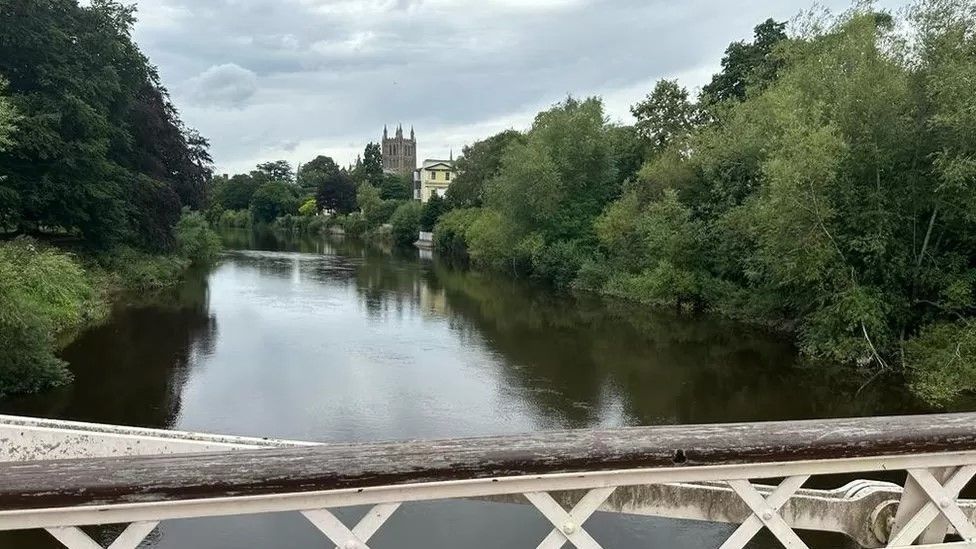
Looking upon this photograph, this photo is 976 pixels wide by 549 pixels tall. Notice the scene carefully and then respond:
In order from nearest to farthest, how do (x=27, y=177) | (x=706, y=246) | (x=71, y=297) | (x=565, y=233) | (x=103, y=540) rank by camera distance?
(x=103, y=540) < (x=71, y=297) < (x=27, y=177) < (x=706, y=246) < (x=565, y=233)

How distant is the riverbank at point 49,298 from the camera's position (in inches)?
413

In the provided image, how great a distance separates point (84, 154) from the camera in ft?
72.5

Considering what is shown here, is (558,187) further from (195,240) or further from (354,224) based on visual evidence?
(354,224)

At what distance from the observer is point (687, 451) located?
1808 millimetres

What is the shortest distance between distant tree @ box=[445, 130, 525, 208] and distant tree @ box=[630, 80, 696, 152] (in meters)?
14.9

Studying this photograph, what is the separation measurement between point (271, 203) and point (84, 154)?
73.8 meters

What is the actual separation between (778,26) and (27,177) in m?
35.8

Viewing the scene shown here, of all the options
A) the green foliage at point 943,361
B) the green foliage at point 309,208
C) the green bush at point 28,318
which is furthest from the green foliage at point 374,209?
the green foliage at point 943,361

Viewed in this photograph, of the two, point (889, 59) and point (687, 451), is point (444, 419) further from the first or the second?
point (889, 59)

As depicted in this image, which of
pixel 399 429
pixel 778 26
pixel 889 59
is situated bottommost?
pixel 399 429

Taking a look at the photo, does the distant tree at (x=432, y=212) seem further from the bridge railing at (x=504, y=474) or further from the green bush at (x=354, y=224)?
the bridge railing at (x=504, y=474)

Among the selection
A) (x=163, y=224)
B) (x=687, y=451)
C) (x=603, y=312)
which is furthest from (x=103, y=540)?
(x=163, y=224)

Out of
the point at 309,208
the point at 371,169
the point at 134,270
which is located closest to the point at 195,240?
the point at 134,270

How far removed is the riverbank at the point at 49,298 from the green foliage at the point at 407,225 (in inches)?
1367
